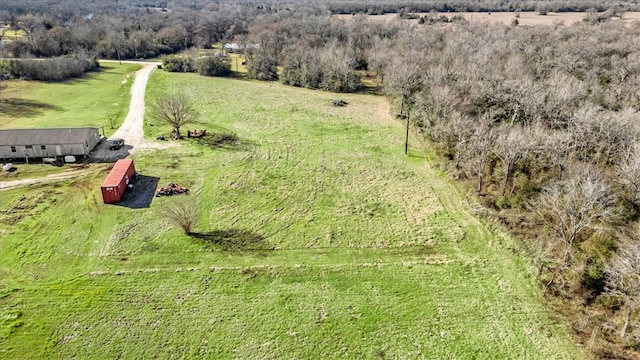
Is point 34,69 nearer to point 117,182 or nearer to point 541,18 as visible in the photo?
point 117,182

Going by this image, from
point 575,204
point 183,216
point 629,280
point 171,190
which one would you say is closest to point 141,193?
point 171,190

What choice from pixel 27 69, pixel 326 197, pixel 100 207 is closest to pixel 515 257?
pixel 326 197

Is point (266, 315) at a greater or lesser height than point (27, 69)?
lesser

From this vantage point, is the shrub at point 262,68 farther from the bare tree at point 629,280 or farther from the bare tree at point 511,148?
the bare tree at point 629,280

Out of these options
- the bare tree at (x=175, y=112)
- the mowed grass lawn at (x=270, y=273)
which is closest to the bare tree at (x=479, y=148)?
the mowed grass lawn at (x=270, y=273)

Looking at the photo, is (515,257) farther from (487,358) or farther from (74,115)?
(74,115)

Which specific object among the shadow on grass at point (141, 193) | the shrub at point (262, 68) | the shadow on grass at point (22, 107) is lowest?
the shadow on grass at point (141, 193)
